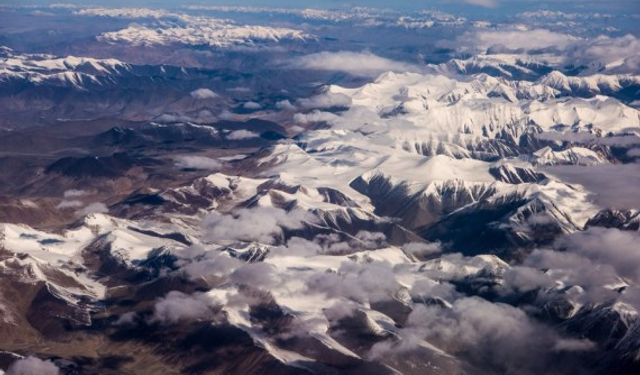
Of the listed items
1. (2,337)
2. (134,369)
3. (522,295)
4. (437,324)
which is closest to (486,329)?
(437,324)

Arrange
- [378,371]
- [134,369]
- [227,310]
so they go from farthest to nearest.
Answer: [227,310], [134,369], [378,371]

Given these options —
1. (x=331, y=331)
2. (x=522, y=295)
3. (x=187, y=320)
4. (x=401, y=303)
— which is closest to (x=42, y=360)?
(x=187, y=320)

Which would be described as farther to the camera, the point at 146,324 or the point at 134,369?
Result: the point at 146,324

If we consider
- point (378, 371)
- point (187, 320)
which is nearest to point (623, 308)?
point (378, 371)

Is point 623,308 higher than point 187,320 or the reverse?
higher

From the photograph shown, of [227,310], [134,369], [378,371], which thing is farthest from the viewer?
[227,310]

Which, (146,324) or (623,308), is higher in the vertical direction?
(623,308)

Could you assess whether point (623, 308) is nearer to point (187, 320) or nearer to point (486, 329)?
point (486, 329)

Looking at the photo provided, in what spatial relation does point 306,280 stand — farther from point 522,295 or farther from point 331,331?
point 522,295

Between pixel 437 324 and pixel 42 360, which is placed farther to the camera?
pixel 437 324
